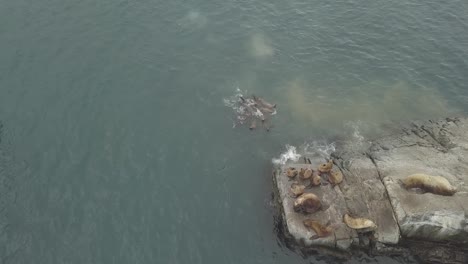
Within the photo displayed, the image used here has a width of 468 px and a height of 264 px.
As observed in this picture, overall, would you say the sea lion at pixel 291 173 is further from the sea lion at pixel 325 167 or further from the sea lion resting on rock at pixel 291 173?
the sea lion at pixel 325 167

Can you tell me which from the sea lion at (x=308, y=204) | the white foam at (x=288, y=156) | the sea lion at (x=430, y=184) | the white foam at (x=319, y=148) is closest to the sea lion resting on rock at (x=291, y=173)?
the sea lion at (x=308, y=204)

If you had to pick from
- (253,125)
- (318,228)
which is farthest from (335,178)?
(253,125)

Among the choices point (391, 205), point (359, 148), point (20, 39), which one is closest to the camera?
point (391, 205)

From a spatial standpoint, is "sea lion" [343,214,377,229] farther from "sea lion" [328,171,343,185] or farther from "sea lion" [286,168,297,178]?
"sea lion" [286,168,297,178]

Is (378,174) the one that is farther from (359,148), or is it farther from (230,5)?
(230,5)

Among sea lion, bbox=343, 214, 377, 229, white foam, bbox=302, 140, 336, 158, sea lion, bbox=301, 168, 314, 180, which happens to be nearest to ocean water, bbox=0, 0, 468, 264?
white foam, bbox=302, 140, 336, 158

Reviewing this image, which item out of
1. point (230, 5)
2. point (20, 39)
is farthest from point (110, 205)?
point (230, 5)
